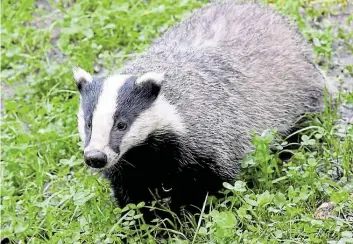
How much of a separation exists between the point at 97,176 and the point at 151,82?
0.84m

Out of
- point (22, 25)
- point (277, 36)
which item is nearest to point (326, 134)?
point (277, 36)

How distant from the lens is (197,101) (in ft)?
14.9

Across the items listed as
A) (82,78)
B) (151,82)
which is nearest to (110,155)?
(151,82)

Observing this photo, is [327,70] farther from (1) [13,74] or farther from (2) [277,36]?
(1) [13,74]

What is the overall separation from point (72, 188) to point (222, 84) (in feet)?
3.44

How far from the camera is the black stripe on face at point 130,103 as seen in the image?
13.2 feet

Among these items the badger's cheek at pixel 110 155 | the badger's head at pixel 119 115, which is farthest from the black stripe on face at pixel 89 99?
the badger's cheek at pixel 110 155

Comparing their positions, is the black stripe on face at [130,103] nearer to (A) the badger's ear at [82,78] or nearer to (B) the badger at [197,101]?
(B) the badger at [197,101]

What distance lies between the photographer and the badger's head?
156 inches

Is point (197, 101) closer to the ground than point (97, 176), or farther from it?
farther from it

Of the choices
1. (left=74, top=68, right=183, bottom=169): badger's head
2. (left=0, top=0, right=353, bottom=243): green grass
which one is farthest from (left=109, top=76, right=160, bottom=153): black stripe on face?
(left=0, top=0, right=353, bottom=243): green grass

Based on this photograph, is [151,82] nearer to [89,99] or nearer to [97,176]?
[89,99]

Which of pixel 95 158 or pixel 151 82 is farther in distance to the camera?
pixel 151 82

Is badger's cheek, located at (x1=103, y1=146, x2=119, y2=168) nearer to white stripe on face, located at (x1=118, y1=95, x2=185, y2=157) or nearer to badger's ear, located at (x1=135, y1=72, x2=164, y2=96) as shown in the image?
white stripe on face, located at (x1=118, y1=95, x2=185, y2=157)
